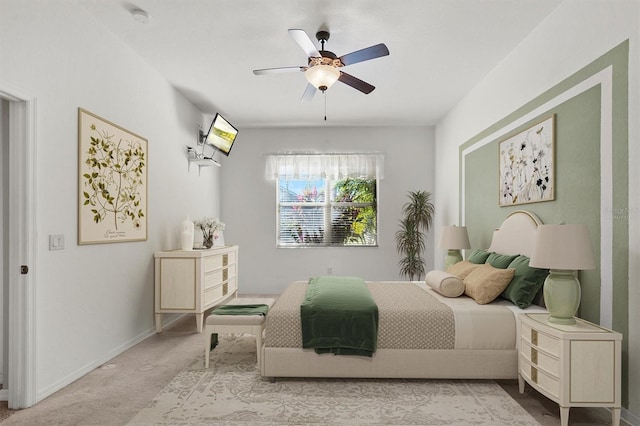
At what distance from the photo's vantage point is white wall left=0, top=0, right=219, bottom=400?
8.75 ft

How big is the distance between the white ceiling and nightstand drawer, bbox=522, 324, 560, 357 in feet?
7.75

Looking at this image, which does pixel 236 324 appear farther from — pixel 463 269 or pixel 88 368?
pixel 463 269

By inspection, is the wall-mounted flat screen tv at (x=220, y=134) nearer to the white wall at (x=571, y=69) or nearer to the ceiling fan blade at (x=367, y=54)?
the ceiling fan blade at (x=367, y=54)

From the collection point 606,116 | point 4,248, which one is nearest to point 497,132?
point 606,116

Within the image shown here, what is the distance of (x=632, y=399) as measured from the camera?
2344 mm

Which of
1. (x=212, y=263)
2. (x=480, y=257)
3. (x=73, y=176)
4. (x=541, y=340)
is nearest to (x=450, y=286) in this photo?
(x=480, y=257)

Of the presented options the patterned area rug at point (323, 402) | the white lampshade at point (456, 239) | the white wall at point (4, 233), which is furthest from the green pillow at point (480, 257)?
the white wall at point (4, 233)

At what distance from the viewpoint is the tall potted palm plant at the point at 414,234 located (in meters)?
6.27

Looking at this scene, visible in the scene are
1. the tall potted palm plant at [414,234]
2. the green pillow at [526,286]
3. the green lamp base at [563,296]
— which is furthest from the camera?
the tall potted palm plant at [414,234]

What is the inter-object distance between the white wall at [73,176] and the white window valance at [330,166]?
2.63m

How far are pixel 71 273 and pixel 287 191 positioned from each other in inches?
162

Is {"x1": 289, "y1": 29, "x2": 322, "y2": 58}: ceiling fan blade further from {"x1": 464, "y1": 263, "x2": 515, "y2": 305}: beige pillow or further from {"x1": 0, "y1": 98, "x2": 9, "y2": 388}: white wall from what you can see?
{"x1": 464, "y1": 263, "x2": 515, "y2": 305}: beige pillow

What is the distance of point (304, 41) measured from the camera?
2906 millimetres

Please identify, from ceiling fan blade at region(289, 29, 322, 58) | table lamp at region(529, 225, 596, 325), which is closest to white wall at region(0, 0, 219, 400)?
ceiling fan blade at region(289, 29, 322, 58)
